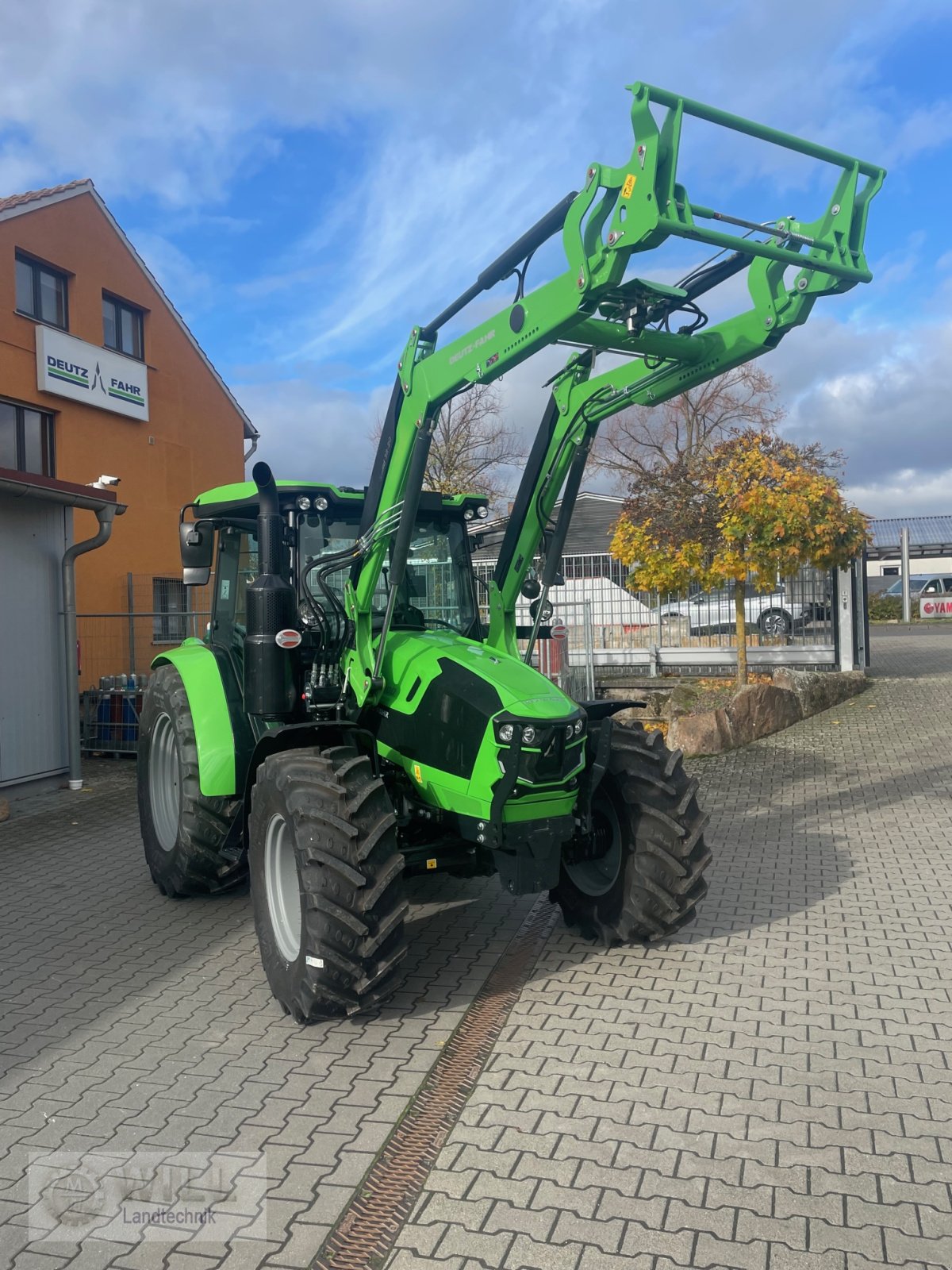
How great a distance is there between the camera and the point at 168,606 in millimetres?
17516

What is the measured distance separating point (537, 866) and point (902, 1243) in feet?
6.47

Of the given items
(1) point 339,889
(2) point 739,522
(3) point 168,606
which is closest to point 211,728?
(1) point 339,889

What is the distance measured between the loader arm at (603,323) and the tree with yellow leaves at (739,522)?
7.71 meters

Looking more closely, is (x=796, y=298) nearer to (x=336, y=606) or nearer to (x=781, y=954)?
(x=336, y=606)

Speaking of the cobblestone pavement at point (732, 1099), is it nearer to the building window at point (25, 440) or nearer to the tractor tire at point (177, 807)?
the tractor tire at point (177, 807)

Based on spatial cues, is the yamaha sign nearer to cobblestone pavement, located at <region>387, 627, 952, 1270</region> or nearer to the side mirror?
the side mirror

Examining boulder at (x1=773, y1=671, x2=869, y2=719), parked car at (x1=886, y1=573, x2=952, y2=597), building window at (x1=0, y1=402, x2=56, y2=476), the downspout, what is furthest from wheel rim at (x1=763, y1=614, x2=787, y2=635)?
parked car at (x1=886, y1=573, x2=952, y2=597)

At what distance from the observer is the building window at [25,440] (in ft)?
47.6

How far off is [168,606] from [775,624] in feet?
33.1

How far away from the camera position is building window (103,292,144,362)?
1681 centimetres

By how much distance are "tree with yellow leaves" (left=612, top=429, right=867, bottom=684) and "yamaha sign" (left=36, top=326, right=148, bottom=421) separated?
8448 mm

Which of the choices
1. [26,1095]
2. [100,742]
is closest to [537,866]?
[26,1095]

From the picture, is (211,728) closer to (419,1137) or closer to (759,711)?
(419,1137)

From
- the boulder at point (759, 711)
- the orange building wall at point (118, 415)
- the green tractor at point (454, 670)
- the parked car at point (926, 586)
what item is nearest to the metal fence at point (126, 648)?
the orange building wall at point (118, 415)
